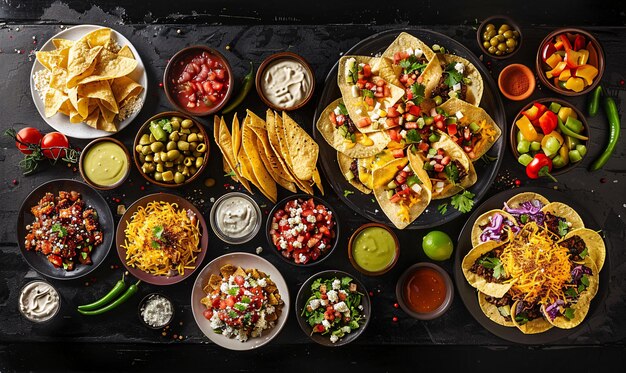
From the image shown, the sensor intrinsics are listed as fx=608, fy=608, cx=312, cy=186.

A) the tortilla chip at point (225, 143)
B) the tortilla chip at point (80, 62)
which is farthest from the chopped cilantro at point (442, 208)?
the tortilla chip at point (80, 62)

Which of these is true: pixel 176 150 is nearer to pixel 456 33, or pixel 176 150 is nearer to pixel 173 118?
pixel 173 118

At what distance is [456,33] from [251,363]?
3356 millimetres

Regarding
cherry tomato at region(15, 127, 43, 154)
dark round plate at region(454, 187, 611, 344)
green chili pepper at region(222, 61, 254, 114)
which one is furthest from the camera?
cherry tomato at region(15, 127, 43, 154)

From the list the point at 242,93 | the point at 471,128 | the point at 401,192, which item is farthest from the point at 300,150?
the point at 471,128

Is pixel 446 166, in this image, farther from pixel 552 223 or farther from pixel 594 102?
pixel 594 102

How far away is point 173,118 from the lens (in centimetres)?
505

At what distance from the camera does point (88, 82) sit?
492 cm

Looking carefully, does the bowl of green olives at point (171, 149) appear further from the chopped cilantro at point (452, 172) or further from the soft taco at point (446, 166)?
the chopped cilantro at point (452, 172)

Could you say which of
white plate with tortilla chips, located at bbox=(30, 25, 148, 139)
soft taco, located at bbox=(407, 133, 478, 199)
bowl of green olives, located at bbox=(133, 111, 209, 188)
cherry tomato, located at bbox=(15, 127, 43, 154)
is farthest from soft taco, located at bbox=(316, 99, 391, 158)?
cherry tomato, located at bbox=(15, 127, 43, 154)

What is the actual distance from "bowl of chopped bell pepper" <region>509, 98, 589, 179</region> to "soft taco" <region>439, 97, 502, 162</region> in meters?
0.24

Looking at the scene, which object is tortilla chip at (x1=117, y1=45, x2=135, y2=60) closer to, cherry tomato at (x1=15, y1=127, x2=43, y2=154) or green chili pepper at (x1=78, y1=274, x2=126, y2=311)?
cherry tomato at (x1=15, y1=127, x2=43, y2=154)

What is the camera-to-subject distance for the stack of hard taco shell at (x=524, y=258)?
484cm

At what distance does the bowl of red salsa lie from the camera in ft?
16.5

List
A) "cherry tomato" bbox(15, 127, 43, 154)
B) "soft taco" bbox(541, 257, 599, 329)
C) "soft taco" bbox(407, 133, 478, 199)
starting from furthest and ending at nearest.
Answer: "cherry tomato" bbox(15, 127, 43, 154) < "soft taco" bbox(541, 257, 599, 329) < "soft taco" bbox(407, 133, 478, 199)
